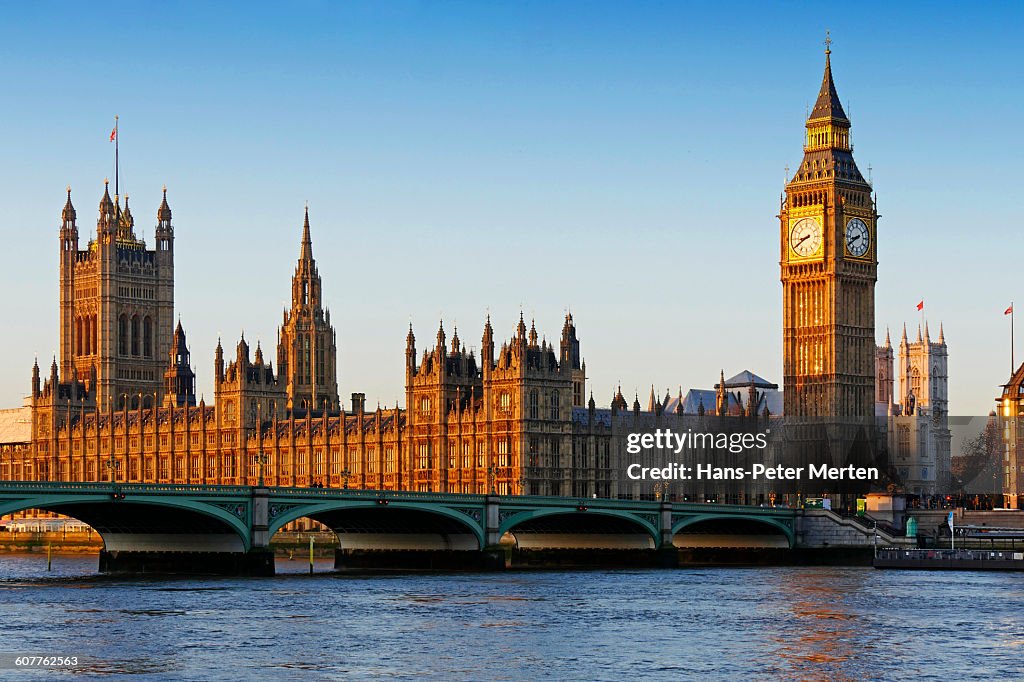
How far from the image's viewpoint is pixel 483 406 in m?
152

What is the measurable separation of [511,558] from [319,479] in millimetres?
42278

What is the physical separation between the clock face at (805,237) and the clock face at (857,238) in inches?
97.8

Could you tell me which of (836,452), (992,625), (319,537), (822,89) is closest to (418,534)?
(319,537)

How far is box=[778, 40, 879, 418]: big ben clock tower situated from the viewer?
16325 cm

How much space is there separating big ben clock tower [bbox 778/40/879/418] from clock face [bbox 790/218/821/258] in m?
0.08

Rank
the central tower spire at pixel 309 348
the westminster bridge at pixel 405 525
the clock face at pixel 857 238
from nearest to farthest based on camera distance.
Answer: the westminster bridge at pixel 405 525
the clock face at pixel 857 238
the central tower spire at pixel 309 348

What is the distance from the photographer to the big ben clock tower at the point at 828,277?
16325 cm

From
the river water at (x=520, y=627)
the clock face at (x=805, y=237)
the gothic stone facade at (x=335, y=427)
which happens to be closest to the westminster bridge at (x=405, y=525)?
the river water at (x=520, y=627)

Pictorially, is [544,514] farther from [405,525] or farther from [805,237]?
[805,237]

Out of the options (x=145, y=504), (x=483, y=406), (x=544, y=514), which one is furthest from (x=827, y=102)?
(x=145, y=504)

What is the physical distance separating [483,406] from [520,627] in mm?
73849

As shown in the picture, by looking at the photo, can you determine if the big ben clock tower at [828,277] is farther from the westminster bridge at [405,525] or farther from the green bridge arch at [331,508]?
the green bridge arch at [331,508]

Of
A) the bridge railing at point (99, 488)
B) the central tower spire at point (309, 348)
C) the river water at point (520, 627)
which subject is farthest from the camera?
the central tower spire at point (309, 348)

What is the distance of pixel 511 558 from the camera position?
127125 mm
